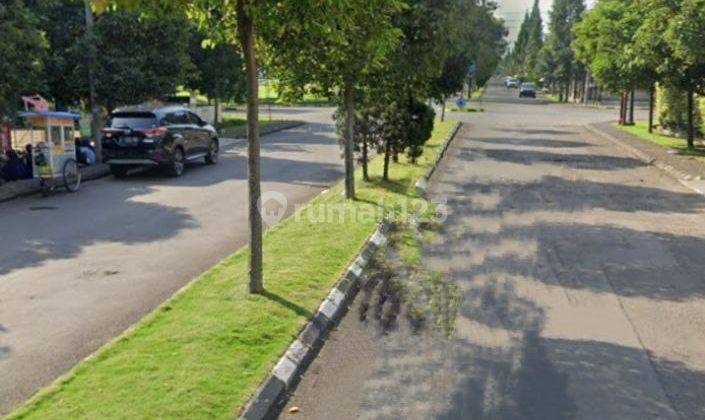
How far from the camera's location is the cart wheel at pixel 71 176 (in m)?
15.8

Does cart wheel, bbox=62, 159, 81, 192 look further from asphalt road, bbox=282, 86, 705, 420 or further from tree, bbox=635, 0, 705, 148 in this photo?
tree, bbox=635, 0, 705, 148

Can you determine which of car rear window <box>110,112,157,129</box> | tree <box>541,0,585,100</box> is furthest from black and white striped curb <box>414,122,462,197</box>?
tree <box>541,0,585,100</box>

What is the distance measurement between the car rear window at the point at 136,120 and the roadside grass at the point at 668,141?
16.7 m

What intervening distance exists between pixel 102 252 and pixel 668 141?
23.9m

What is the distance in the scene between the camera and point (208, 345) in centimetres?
620

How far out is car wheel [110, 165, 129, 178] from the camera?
18.5 m

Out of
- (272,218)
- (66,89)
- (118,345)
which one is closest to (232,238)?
(272,218)

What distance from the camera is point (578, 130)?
115ft

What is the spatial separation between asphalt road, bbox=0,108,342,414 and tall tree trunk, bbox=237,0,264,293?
1301 mm

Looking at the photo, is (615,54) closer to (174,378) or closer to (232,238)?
(232,238)

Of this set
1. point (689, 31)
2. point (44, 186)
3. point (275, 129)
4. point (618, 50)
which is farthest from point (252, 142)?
point (275, 129)

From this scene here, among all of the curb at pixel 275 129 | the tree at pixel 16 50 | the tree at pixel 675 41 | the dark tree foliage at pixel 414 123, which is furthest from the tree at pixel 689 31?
the curb at pixel 275 129

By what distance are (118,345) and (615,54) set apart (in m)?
25.2

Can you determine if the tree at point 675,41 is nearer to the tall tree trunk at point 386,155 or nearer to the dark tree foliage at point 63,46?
the tall tree trunk at point 386,155
